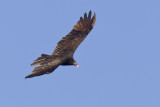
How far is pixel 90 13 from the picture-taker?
20109 mm

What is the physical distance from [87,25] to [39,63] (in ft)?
10.6

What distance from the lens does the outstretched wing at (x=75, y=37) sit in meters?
20.0

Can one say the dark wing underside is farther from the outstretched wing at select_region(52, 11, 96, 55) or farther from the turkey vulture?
the outstretched wing at select_region(52, 11, 96, 55)

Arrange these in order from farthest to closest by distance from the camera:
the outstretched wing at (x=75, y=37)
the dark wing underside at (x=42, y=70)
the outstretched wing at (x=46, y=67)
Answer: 1. the outstretched wing at (x=75, y=37)
2. the outstretched wing at (x=46, y=67)
3. the dark wing underside at (x=42, y=70)

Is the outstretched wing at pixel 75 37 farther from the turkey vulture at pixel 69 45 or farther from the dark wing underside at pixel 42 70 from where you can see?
the dark wing underside at pixel 42 70

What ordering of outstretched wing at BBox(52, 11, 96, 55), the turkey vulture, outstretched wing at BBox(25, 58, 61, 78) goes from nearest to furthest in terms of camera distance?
outstretched wing at BBox(25, 58, 61, 78) → the turkey vulture → outstretched wing at BBox(52, 11, 96, 55)

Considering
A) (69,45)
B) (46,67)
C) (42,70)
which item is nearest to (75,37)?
(69,45)

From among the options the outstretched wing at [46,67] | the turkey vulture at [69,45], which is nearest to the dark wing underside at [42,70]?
the outstretched wing at [46,67]

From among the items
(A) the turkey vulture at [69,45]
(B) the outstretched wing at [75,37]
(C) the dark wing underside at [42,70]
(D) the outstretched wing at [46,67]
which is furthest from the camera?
(B) the outstretched wing at [75,37]

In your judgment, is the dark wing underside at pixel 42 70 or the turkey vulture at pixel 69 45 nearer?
the dark wing underside at pixel 42 70

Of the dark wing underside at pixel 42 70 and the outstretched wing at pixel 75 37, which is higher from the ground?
the outstretched wing at pixel 75 37

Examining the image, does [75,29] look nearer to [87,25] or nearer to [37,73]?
[87,25]

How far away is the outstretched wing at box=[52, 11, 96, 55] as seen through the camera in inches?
788

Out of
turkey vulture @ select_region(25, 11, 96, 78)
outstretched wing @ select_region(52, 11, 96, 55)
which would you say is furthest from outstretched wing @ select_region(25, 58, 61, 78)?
outstretched wing @ select_region(52, 11, 96, 55)
